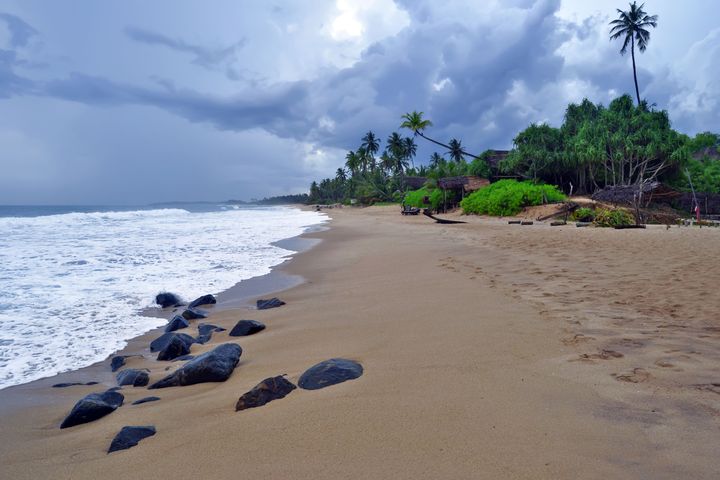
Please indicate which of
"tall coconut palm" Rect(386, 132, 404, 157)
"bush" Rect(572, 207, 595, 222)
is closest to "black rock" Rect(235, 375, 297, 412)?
"bush" Rect(572, 207, 595, 222)

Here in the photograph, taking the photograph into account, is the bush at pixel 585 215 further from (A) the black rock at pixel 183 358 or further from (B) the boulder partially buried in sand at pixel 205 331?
(A) the black rock at pixel 183 358

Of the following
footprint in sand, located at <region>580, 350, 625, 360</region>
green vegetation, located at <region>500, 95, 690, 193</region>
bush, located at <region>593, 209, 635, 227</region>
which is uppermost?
green vegetation, located at <region>500, 95, 690, 193</region>

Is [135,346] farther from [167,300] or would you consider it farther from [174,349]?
[167,300]

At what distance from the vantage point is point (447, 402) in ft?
7.89

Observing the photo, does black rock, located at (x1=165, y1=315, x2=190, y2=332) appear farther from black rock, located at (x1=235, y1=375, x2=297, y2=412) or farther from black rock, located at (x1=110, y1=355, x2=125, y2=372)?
black rock, located at (x1=235, y1=375, x2=297, y2=412)

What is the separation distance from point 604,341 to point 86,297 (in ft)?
24.6

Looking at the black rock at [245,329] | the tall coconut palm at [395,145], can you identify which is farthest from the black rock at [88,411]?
the tall coconut palm at [395,145]

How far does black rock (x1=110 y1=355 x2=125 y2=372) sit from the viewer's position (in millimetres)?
4047

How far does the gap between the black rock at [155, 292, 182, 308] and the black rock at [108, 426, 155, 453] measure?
445 cm

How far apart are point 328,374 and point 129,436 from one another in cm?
130

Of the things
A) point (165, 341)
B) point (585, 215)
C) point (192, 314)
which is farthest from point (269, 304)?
point (585, 215)

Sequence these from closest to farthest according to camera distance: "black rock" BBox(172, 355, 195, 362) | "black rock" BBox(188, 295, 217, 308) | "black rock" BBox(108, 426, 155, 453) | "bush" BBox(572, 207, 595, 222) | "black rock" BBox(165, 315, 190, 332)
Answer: "black rock" BBox(108, 426, 155, 453) → "black rock" BBox(172, 355, 195, 362) → "black rock" BBox(165, 315, 190, 332) → "black rock" BBox(188, 295, 217, 308) → "bush" BBox(572, 207, 595, 222)

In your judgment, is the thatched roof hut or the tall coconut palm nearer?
the thatched roof hut

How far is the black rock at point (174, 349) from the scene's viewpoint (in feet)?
14.0
